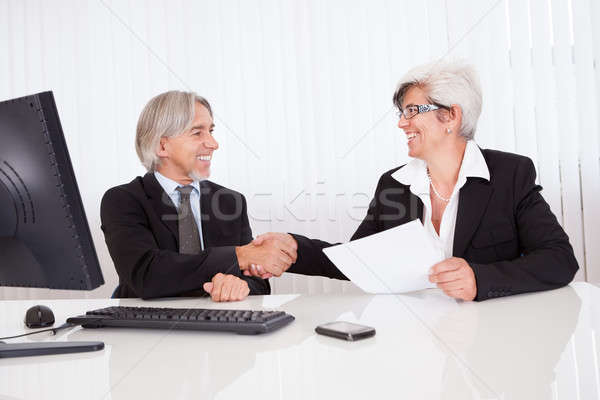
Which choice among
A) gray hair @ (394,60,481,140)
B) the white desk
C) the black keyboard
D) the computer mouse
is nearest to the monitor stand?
the white desk

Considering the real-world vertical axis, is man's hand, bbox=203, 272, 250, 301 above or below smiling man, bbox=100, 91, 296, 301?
below

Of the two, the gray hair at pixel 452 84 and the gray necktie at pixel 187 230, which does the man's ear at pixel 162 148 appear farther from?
the gray hair at pixel 452 84

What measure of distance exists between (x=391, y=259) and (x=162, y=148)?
124 cm

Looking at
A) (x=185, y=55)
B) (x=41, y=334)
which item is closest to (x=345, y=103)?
(x=185, y=55)

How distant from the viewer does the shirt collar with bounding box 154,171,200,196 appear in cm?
206

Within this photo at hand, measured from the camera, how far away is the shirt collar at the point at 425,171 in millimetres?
1729

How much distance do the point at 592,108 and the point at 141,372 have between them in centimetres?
301

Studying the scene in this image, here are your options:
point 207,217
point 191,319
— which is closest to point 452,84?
point 207,217

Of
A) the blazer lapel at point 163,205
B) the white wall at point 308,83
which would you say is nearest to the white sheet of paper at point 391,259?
the blazer lapel at point 163,205

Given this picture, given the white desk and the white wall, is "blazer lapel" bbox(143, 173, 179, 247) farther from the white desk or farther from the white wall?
the white wall

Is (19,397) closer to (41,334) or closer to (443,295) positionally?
(41,334)

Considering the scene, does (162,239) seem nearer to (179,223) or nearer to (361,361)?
(179,223)

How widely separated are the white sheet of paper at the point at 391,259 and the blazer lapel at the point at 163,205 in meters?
0.76

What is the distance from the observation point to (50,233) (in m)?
0.93
